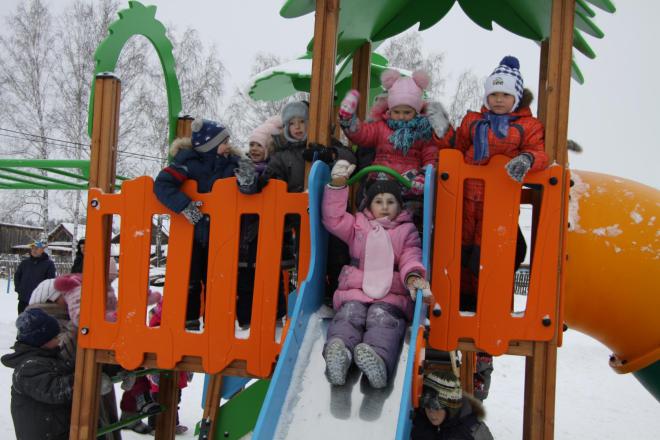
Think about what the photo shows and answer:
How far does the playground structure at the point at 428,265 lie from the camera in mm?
3037

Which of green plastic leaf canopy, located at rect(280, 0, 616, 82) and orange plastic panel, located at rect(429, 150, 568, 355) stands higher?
green plastic leaf canopy, located at rect(280, 0, 616, 82)

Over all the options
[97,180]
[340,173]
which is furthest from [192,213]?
[340,173]

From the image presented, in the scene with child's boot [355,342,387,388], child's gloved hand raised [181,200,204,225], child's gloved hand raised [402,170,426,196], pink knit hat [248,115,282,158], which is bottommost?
child's boot [355,342,387,388]

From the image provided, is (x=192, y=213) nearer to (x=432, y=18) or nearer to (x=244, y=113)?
(x=432, y=18)

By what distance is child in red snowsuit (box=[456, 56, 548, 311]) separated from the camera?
3054mm

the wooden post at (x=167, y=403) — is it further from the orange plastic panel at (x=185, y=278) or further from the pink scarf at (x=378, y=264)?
the pink scarf at (x=378, y=264)

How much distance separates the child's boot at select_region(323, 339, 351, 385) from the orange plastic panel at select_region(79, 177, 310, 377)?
2.17ft

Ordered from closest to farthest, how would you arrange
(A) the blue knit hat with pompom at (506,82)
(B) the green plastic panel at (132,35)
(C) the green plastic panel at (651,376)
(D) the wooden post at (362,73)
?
(A) the blue knit hat with pompom at (506,82) < (B) the green plastic panel at (132,35) < (C) the green plastic panel at (651,376) < (D) the wooden post at (362,73)

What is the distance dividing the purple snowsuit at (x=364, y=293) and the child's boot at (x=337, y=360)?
61 millimetres

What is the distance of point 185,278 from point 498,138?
1.89 m

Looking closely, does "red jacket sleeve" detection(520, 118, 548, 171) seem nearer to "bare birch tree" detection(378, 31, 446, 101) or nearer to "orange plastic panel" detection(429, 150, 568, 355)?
"orange plastic panel" detection(429, 150, 568, 355)

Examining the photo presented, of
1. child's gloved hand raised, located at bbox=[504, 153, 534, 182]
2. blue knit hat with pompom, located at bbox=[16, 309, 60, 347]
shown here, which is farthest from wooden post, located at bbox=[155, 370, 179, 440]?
child's gloved hand raised, located at bbox=[504, 153, 534, 182]

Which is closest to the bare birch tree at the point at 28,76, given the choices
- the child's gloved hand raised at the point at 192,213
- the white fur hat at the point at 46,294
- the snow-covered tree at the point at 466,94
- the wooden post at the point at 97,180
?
the snow-covered tree at the point at 466,94

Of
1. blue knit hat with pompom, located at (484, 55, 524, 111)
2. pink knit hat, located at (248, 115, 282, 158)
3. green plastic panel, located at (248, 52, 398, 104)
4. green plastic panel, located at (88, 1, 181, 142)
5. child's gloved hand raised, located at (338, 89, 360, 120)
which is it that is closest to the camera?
blue knit hat with pompom, located at (484, 55, 524, 111)
